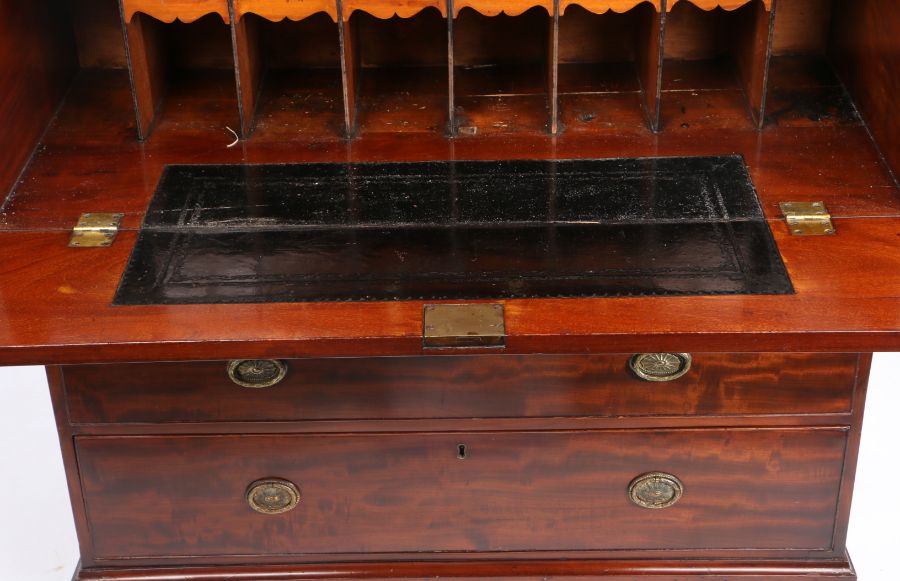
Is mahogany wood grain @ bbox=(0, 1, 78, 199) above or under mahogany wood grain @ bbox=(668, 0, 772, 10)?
under

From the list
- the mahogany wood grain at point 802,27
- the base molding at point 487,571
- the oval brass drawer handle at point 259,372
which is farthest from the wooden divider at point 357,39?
the base molding at point 487,571

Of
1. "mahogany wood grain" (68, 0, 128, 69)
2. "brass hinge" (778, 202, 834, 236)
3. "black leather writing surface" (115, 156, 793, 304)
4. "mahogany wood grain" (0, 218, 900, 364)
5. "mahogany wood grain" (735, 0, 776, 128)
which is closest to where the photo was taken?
"mahogany wood grain" (0, 218, 900, 364)

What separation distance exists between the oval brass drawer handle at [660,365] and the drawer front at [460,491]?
0.13 metres

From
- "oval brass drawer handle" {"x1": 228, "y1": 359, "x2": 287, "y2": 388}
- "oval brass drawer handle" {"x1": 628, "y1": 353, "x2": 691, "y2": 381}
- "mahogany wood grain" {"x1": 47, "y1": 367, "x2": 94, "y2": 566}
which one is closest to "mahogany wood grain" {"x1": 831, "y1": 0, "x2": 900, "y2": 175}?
"oval brass drawer handle" {"x1": 628, "y1": 353, "x2": 691, "y2": 381}

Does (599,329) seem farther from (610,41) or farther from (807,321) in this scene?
(610,41)

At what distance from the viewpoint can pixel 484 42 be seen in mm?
2965

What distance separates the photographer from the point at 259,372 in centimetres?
240

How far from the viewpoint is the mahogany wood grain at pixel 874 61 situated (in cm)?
257

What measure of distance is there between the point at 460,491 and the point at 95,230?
2.48 feet

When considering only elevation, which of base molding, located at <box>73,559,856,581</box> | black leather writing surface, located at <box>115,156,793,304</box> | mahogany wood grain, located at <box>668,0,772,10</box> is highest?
mahogany wood grain, located at <box>668,0,772,10</box>

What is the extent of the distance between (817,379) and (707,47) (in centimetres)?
85

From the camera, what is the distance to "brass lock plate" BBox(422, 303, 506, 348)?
2.20 meters

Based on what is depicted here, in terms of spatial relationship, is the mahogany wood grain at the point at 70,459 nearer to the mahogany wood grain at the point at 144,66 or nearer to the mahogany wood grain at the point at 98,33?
the mahogany wood grain at the point at 144,66

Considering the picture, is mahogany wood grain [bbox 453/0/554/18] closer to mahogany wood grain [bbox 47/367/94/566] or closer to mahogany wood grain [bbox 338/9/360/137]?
mahogany wood grain [bbox 338/9/360/137]
